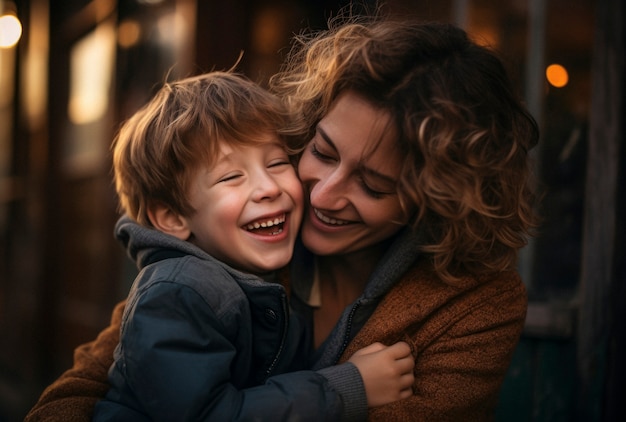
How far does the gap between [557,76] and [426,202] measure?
117cm

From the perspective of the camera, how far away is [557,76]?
2529 mm

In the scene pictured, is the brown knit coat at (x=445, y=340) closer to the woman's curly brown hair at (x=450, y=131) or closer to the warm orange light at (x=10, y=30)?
the woman's curly brown hair at (x=450, y=131)

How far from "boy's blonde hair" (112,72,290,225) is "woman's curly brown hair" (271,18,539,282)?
0.20 metres

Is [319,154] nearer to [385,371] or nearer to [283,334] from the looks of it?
[283,334]

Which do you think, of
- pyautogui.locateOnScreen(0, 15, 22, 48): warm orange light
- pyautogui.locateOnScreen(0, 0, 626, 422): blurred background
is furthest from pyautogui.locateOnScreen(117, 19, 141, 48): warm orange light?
pyautogui.locateOnScreen(0, 15, 22, 48): warm orange light

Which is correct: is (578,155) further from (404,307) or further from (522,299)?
(404,307)

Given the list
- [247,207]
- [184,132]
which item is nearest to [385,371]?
[247,207]

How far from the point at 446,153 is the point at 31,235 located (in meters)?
5.92

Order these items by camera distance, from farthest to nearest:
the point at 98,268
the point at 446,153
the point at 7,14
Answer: the point at 7,14 → the point at 98,268 → the point at 446,153

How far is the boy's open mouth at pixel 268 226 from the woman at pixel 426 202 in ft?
0.29

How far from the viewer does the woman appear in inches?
65.5

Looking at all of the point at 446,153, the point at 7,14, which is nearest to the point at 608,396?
the point at 446,153

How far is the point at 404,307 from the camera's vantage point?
1726 mm

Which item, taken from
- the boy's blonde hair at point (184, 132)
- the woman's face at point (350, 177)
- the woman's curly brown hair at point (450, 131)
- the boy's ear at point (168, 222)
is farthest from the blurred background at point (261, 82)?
the boy's ear at point (168, 222)
